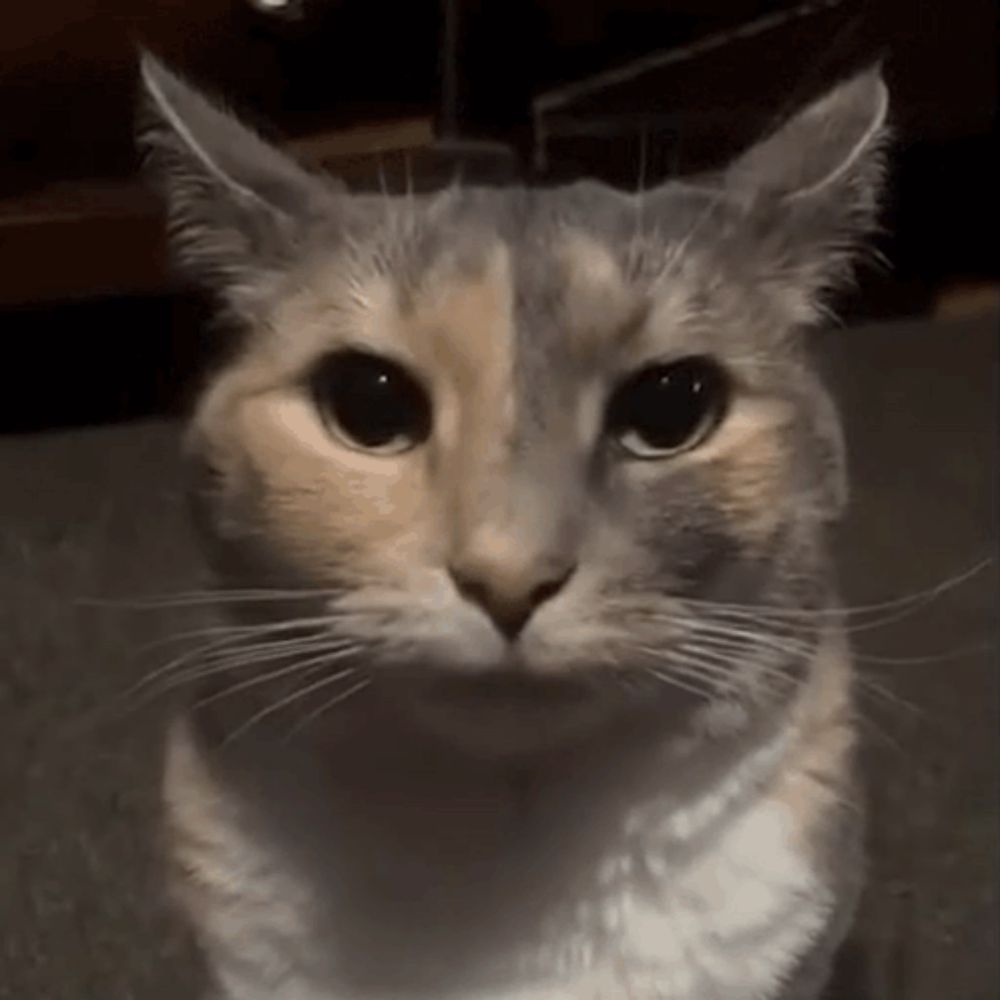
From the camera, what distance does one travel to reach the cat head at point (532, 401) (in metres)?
0.75

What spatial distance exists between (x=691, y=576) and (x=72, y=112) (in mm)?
901

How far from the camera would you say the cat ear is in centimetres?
83

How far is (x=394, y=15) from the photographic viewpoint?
1653mm

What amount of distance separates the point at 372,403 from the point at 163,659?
0.58 metres

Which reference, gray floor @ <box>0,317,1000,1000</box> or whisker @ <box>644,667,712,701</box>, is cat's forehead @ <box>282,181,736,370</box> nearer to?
whisker @ <box>644,667,712,701</box>

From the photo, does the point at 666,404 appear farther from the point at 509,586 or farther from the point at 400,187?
the point at 400,187

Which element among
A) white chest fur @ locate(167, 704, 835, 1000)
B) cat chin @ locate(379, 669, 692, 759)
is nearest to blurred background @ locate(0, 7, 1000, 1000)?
white chest fur @ locate(167, 704, 835, 1000)

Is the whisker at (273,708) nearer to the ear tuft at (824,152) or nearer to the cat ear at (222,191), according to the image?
the cat ear at (222,191)

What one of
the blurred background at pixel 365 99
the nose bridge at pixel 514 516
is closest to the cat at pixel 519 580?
the nose bridge at pixel 514 516

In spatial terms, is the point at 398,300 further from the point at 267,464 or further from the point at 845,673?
the point at 845,673

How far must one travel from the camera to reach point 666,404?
2.62ft

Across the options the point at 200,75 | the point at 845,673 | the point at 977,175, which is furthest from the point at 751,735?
the point at 977,175

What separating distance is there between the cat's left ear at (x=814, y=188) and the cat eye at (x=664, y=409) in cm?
7

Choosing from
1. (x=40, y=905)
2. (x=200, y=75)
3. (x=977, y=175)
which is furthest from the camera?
(x=977, y=175)
